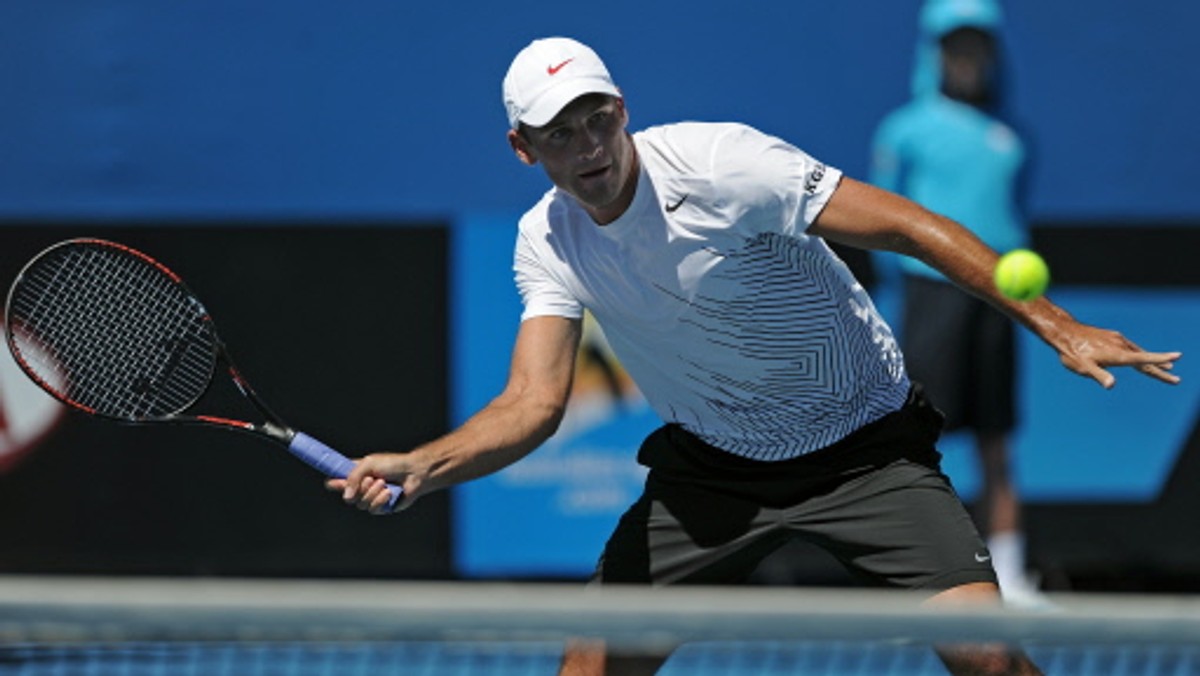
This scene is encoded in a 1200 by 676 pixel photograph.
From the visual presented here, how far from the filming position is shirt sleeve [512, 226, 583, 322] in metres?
3.84

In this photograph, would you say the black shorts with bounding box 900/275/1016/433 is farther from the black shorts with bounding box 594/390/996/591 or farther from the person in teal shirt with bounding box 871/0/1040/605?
the black shorts with bounding box 594/390/996/591

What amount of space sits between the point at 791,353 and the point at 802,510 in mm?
318

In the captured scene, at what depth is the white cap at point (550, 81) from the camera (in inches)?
143

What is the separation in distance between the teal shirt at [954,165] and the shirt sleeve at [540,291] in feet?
8.01

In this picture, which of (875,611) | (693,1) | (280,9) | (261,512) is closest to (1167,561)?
(693,1)

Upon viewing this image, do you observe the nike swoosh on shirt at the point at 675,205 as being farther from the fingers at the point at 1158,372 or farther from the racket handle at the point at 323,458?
the fingers at the point at 1158,372

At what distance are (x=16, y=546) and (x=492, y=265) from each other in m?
1.66

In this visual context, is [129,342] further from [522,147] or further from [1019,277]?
[1019,277]

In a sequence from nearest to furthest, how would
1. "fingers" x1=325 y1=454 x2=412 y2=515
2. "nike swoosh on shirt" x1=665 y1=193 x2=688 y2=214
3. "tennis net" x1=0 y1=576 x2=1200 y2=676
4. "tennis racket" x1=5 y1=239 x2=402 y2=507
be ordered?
"tennis net" x1=0 y1=576 x2=1200 y2=676, "fingers" x1=325 y1=454 x2=412 y2=515, "nike swoosh on shirt" x1=665 y1=193 x2=688 y2=214, "tennis racket" x1=5 y1=239 x2=402 y2=507

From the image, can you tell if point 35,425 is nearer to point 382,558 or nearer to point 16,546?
point 16,546

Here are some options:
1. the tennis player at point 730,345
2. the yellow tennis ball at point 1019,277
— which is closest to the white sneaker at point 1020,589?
the tennis player at point 730,345

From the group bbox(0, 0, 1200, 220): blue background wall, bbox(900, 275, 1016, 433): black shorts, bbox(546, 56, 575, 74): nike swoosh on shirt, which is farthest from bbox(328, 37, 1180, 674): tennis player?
bbox(0, 0, 1200, 220): blue background wall

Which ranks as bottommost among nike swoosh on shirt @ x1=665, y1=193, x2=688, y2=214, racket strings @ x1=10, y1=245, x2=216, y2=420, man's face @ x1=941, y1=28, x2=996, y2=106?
racket strings @ x1=10, y1=245, x2=216, y2=420

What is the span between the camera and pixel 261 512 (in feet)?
20.6
